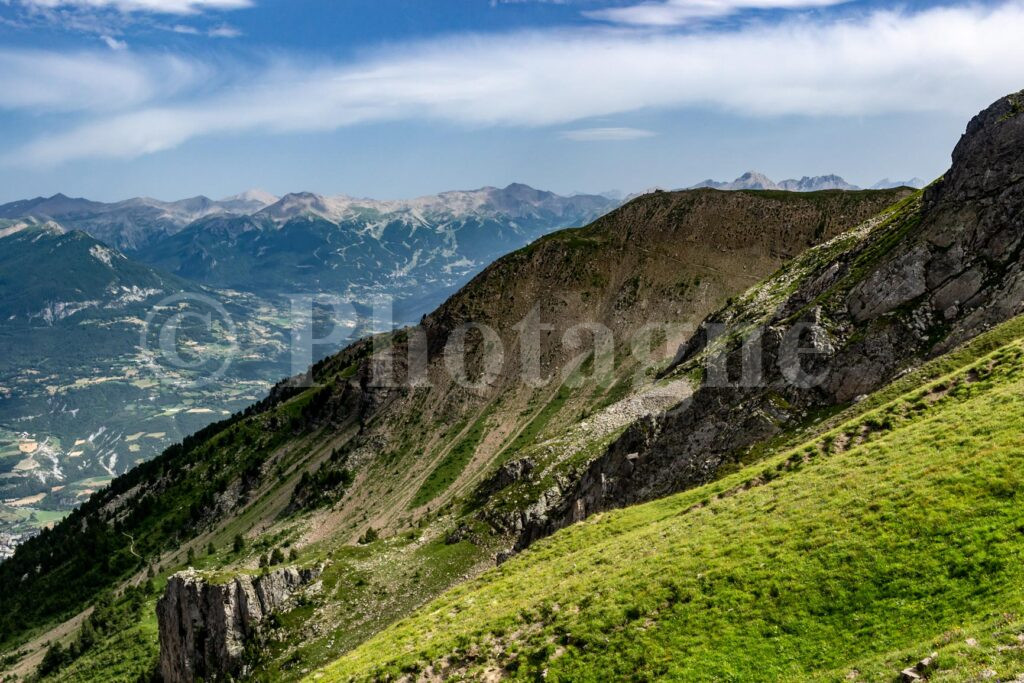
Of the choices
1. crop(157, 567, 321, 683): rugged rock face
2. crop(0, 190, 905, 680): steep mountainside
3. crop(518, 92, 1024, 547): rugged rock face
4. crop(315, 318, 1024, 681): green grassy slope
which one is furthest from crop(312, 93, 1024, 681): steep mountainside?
crop(157, 567, 321, 683): rugged rock face

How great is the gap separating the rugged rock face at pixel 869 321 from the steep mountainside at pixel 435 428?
1455 centimetres

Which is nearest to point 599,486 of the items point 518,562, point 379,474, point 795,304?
point 518,562

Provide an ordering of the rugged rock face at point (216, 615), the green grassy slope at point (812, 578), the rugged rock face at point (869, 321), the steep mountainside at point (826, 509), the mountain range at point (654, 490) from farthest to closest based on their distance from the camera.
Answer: the rugged rock face at point (216, 615), the rugged rock face at point (869, 321), the mountain range at point (654, 490), the steep mountainside at point (826, 509), the green grassy slope at point (812, 578)

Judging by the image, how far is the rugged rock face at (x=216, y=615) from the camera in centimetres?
6881

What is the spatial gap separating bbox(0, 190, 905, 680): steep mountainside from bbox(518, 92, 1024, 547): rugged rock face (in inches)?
573

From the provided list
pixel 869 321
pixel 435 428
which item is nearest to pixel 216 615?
pixel 435 428

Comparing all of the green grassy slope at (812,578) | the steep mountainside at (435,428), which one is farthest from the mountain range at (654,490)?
the steep mountainside at (435,428)

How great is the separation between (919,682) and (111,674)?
107812mm

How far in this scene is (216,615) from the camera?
71.1 meters

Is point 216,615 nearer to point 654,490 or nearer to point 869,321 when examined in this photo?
point 654,490

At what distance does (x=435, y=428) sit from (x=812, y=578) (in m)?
113

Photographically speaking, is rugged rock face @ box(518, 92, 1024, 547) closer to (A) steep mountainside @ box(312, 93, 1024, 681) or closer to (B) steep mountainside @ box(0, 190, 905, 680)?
(A) steep mountainside @ box(312, 93, 1024, 681)

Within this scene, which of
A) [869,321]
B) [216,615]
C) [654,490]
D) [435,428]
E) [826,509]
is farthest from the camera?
[435,428]

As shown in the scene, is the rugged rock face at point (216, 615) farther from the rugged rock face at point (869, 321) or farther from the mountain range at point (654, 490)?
the rugged rock face at point (869, 321)
